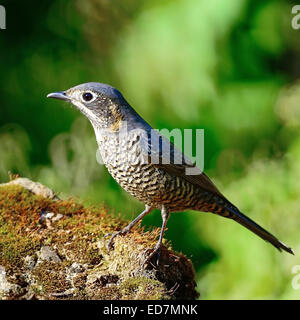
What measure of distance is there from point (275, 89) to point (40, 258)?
335 cm

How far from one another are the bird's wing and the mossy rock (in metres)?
0.47

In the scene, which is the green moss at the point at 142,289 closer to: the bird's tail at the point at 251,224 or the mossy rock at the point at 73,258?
the mossy rock at the point at 73,258

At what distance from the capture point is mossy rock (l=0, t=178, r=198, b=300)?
11.3ft

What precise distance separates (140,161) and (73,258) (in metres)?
0.80

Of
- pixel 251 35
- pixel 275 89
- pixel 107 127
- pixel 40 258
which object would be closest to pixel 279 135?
pixel 275 89

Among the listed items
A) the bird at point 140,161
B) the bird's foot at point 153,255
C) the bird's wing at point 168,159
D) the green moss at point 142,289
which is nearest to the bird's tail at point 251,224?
the bird at point 140,161

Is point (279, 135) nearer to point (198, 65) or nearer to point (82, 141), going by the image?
point (198, 65)

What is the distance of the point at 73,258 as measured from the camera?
12.1ft

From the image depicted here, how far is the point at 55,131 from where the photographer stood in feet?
20.6

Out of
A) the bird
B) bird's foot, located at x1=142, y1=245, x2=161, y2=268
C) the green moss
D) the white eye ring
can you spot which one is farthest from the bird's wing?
the green moss

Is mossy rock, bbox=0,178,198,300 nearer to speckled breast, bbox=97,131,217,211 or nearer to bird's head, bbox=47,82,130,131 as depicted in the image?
speckled breast, bbox=97,131,217,211

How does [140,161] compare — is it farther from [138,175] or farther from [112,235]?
[112,235]

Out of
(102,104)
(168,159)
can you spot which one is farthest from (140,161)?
(102,104)
